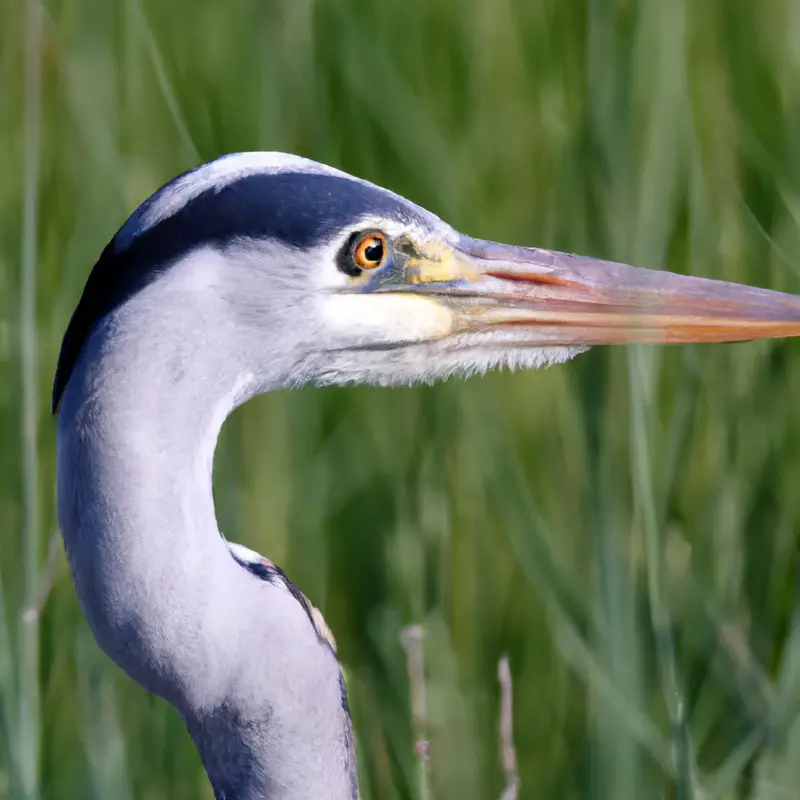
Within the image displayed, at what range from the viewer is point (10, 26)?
2254mm

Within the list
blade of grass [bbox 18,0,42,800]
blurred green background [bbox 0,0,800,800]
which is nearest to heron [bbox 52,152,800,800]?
blurred green background [bbox 0,0,800,800]

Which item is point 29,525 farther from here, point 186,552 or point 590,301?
point 590,301

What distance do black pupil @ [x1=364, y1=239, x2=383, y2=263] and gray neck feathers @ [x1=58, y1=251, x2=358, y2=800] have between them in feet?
0.40

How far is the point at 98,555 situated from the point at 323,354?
0.98 ft

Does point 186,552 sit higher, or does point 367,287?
point 367,287

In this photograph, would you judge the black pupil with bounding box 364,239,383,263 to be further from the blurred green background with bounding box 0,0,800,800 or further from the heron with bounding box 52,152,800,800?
the blurred green background with bounding box 0,0,800,800

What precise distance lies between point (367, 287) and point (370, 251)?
35mm

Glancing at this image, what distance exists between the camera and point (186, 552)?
1.01m

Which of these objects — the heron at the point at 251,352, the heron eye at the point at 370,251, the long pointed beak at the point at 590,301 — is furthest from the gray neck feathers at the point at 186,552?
the long pointed beak at the point at 590,301

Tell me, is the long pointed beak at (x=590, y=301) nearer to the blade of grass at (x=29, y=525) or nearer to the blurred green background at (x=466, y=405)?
the blurred green background at (x=466, y=405)

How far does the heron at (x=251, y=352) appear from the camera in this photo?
102 centimetres

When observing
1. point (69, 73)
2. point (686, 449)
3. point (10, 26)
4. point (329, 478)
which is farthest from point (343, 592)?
point (10, 26)

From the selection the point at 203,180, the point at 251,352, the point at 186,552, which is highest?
the point at 203,180

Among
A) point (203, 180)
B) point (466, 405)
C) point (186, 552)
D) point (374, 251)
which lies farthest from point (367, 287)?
point (466, 405)
